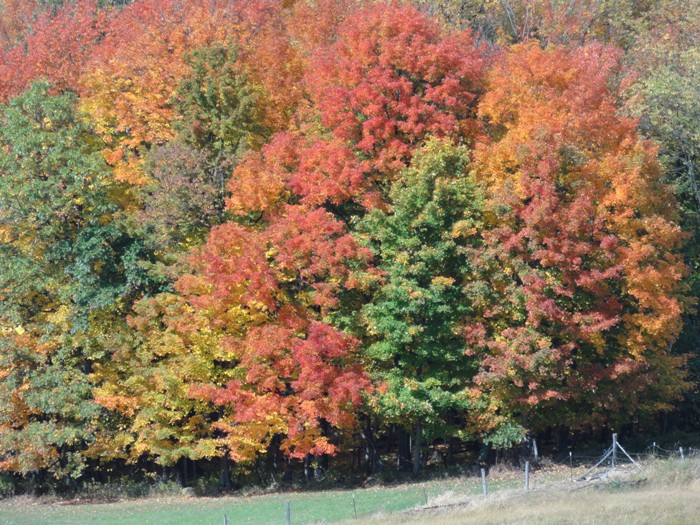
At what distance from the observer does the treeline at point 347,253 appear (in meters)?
37.9

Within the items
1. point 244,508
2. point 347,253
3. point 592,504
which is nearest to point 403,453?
point 244,508

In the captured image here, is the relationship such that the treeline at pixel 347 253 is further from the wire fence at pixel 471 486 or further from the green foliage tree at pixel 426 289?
the wire fence at pixel 471 486

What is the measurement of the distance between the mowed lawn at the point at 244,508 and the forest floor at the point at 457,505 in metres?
0.04

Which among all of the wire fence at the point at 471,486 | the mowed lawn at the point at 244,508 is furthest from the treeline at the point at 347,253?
the mowed lawn at the point at 244,508

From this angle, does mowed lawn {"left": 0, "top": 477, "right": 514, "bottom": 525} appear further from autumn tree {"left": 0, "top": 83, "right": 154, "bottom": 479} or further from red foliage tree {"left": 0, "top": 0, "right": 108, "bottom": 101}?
red foliage tree {"left": 0, "top": 0, "right": 108, "bottom": 101}

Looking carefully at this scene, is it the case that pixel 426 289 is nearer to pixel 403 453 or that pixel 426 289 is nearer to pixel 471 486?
pixel 471 486

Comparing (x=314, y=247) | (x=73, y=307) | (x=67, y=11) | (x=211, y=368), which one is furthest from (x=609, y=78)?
(x=67, y=11)

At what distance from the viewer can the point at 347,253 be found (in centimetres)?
3844

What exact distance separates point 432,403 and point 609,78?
2000cm

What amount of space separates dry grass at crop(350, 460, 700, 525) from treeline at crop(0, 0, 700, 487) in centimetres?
773

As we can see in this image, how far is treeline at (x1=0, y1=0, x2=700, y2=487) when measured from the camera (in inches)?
1491

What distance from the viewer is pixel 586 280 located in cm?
3625

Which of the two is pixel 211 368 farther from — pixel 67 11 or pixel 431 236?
pixel 67 11

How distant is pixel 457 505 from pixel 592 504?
4321mm
